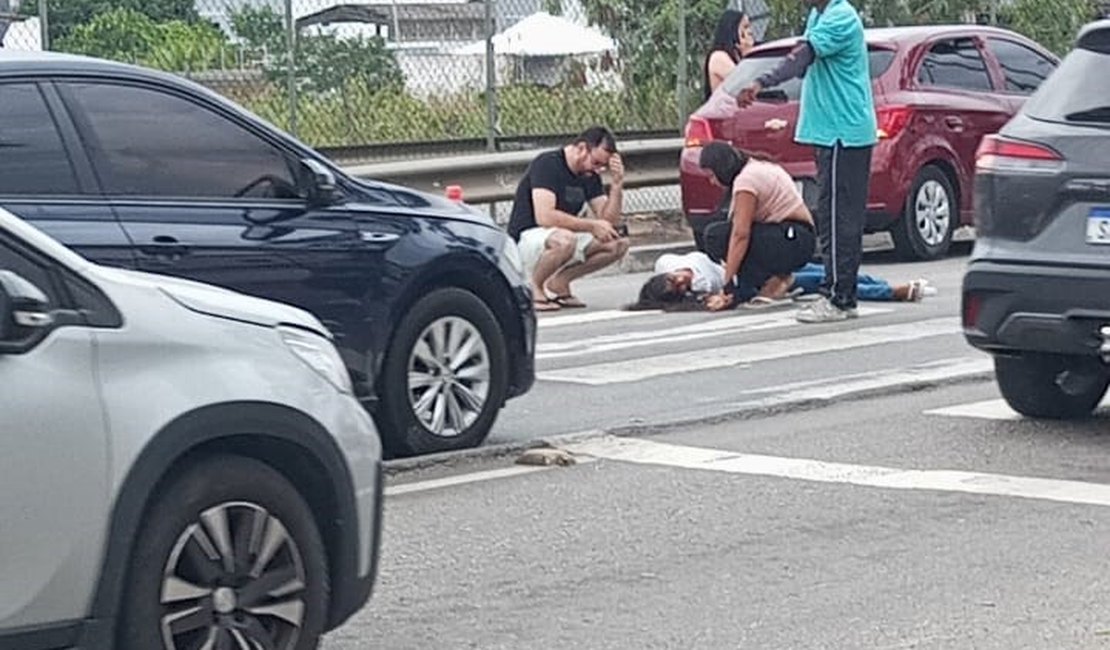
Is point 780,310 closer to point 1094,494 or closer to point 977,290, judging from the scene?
point 977,290

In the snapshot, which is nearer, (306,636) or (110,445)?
(110,445)

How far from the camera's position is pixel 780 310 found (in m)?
14.2

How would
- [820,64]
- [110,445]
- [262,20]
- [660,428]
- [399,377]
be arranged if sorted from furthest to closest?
[262,20], [820,64], [660,428], [399,377], [110,445]

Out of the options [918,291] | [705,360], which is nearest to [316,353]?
[705,360]

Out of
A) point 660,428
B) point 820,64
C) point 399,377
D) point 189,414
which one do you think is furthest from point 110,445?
point 820,64

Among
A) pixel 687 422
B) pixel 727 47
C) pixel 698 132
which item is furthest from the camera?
pixel 727 47

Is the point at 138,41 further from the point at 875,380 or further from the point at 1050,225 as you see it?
the point at 1050,225

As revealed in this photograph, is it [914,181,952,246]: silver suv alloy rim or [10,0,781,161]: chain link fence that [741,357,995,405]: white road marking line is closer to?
[914,181,952,246]: silver suv alloy rim

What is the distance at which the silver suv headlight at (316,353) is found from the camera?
5691mm

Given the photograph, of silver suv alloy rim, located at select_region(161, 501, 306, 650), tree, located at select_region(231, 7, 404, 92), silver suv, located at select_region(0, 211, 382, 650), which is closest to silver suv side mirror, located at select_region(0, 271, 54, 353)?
silver suv, located at select_region(0, 211, 382, 650)

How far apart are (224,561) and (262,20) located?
11899 mm

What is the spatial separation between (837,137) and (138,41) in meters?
4.86

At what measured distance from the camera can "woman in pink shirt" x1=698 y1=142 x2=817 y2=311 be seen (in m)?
14.1

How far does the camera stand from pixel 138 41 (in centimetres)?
1541
